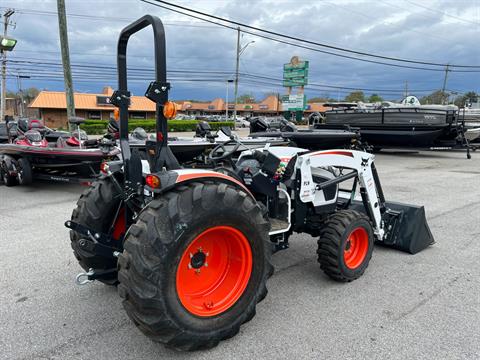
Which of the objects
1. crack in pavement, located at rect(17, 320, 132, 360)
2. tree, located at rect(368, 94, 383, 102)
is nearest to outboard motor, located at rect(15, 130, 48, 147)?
crack in pavement, located at rect(17, 320, 132, 360)

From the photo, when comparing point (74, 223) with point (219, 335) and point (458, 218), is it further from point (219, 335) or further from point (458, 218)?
point (458, 218)

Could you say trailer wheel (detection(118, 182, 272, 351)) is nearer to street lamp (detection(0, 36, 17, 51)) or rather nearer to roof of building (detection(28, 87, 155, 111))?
street lamp (detection(0, 36, 17, 51))

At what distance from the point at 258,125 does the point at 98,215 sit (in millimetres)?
10031

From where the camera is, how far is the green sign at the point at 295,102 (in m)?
35.2

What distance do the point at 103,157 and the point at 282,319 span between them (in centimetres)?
525

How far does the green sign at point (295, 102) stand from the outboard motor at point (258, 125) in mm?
23217

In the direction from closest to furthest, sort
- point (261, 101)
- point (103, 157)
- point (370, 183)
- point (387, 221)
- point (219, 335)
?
1. point (219, 335)
2. point (370, 183)
3. point (387, 221)
4. point (103, 157)
5. point (261, 101)

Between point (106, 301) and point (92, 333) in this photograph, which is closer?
point (92, 333)

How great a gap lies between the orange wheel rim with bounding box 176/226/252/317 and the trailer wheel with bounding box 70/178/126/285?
70cm

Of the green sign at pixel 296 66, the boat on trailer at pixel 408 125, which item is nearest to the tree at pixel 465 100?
the boat on trailer at pixel 408 125

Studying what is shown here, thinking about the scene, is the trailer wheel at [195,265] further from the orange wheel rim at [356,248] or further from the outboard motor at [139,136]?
the outboard motor at [139,136]

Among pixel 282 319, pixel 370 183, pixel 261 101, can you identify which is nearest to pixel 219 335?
pixel 282 319

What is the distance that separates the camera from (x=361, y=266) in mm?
3590

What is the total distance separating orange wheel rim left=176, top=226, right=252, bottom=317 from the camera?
2469 mm
